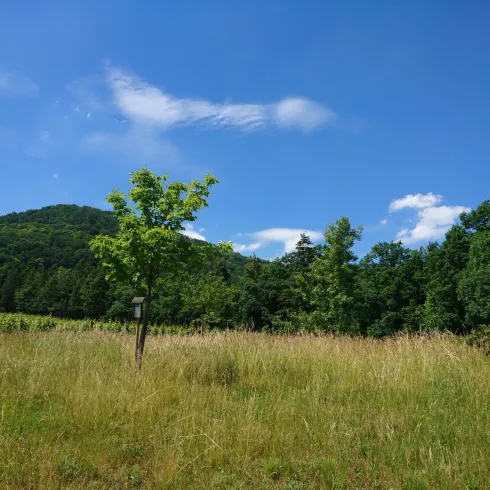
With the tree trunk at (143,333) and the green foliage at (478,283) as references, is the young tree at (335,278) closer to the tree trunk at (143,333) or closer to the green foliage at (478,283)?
the green foliage at (478,283)

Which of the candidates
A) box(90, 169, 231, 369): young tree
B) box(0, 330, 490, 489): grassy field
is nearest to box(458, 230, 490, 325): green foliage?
box(0, 330, 490, 489): grassy field

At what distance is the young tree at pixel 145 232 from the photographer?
7.03m

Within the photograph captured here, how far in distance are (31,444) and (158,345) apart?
5182mm

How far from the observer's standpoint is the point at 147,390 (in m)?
5.14

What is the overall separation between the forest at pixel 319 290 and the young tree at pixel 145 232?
15.8 inches

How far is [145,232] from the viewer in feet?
22.9

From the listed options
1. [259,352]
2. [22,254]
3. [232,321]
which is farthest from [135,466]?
[22,254]

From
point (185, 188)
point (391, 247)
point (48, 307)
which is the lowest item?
point (48, 307)

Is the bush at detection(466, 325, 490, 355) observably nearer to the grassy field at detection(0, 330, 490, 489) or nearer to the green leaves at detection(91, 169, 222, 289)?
the grassy field at detection(0, 330, 490, 489)

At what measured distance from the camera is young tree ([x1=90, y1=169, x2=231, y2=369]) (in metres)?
7.03

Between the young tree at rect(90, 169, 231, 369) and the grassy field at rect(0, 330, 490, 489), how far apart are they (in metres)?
1.65

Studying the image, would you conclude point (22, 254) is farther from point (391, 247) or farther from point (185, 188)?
point (185, 188)

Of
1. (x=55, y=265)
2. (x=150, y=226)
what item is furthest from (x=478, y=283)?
(x=55, y=265)

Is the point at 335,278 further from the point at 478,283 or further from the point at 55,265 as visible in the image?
the point at 55,265
